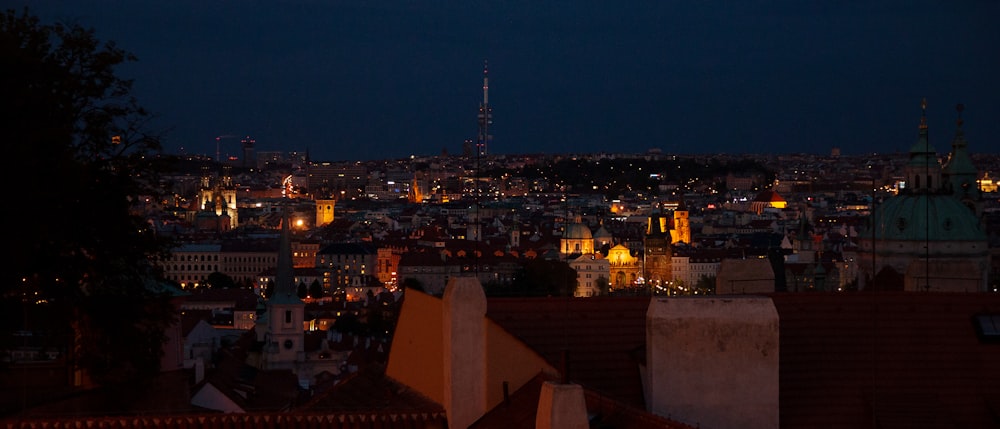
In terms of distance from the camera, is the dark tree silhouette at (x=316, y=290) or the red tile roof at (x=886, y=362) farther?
the dark tree silhouette at (x=316, y=290)

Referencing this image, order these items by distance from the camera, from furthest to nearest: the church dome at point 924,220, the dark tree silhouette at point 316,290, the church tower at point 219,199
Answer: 1. the church tower at point 219,199
2. the dark tree silhouette at point 316,290
3. the church dome at point 924,220

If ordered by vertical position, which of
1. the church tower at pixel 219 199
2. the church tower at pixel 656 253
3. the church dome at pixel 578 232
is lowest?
the church tower at pixel 656 253

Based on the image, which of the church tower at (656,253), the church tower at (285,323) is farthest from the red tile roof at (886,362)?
the church tower at (656,253)

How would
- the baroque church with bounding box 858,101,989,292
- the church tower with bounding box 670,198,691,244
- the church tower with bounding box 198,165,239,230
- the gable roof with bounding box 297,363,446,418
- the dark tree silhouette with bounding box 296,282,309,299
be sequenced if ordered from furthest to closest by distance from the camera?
the church tower with bounding box 198,165,239,230, the church tower with bounding box 670,198,691,244, the dark tree silhouette with bounding box 296,282,309,299, the baroque church with bounding box 858,101,989,292, the gable roof with bounding box 297,363,446,418

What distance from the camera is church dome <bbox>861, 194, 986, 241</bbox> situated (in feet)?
114

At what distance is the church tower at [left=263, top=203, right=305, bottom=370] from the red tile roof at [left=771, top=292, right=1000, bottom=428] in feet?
98.1

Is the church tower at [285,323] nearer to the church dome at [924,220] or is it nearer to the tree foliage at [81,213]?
the church dome at [924,220]

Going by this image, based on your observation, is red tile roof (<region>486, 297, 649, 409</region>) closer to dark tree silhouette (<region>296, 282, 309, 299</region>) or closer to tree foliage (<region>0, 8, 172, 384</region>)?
tree foliage (<region>0, 8, 172, 384</region>)

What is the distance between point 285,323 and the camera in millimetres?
39875

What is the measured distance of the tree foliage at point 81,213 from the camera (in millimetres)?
8016

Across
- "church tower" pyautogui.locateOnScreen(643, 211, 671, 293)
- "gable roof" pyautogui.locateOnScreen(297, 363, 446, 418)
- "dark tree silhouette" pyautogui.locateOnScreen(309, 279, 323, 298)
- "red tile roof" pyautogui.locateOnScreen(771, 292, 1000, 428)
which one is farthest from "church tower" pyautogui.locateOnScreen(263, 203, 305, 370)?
"church tower" pyautogui.locateOnScreen(643, 211, 671, 293)

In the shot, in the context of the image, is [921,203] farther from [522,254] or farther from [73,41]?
[522,254]

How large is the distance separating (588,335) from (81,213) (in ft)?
8.61

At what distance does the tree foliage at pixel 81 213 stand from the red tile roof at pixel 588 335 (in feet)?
6.51
